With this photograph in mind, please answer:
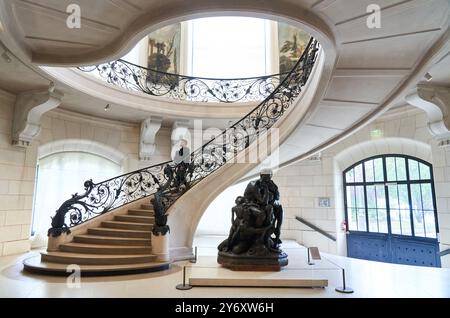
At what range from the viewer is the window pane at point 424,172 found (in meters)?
7.21

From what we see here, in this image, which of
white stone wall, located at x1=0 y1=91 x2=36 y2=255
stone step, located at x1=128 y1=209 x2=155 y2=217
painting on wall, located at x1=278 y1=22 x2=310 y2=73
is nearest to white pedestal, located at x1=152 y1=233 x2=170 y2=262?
stone step, located at x1=128 y1=209 x2=155 y2=217

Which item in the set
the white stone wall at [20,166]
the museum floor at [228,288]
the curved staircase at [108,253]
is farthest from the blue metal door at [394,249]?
the white stone wall at [20,166]

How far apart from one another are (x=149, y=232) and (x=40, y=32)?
3.64 metres

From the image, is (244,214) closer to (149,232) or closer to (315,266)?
(315,266)

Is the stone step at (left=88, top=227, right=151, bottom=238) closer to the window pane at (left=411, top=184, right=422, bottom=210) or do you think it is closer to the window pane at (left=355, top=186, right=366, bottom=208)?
the window pane at (left=355, top=186, right=366, bottom=208)

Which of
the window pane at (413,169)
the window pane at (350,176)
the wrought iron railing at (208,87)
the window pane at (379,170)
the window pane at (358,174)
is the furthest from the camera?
the window pane at (350,176)

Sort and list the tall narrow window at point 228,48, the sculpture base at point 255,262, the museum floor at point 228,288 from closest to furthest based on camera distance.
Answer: the museum floor at point 228,288, the sculpture base at point 255,262, the tall narrow window at point 228,48

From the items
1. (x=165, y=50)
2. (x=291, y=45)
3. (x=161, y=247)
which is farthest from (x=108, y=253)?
(x=291, y=45)

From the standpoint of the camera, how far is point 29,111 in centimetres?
630

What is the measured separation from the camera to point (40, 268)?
4.46m

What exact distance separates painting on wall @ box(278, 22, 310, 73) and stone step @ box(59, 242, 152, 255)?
22.0 feet

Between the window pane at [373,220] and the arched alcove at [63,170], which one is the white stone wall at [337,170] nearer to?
the window pane at [373,220]

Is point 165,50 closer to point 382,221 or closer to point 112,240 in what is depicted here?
point 112,240

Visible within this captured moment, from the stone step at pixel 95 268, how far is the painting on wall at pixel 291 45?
694 cm
